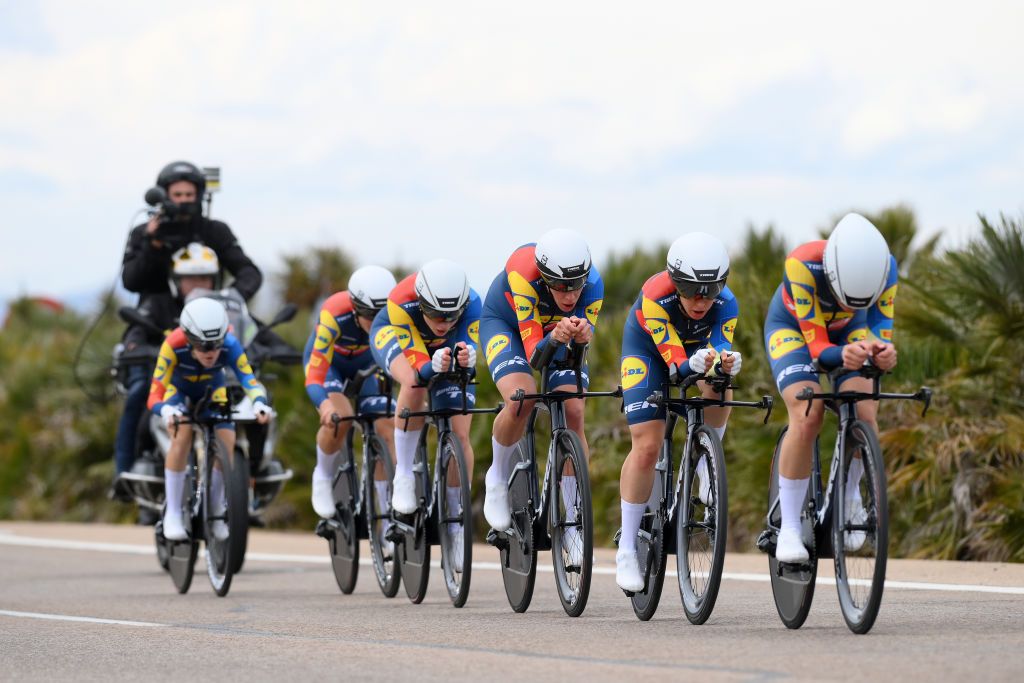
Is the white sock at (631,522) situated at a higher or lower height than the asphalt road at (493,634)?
higher

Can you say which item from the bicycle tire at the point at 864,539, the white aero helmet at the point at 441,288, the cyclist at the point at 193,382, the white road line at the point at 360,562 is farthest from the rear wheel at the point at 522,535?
the cyclist at the point at 193,382

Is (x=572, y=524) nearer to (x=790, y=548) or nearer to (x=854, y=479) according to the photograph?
(x=790, y=548)

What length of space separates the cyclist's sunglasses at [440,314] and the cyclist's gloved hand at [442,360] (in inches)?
14.2

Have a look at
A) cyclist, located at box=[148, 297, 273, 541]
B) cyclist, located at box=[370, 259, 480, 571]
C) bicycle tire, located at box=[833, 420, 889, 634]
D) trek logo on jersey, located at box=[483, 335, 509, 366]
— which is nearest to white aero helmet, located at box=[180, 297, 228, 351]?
cyclist, located at box=[148, 297, 273, 541]

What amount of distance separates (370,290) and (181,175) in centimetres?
402

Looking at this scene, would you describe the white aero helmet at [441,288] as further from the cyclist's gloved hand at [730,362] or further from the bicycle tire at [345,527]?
the cyclist's gloved hand at [730,362]

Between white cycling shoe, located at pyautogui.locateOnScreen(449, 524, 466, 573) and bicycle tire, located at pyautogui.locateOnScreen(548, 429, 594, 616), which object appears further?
white cycling shoe, located at pyautogui.locateOnScreen(449, 524, 466, 573)

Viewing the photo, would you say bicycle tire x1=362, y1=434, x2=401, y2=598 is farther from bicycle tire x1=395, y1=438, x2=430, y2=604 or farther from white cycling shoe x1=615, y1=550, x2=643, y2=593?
white cycling shoe x1=615, y1=550, x2=643, y2=593

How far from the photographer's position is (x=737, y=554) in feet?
45.3

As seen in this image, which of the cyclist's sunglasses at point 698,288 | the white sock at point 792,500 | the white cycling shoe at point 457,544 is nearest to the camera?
the white sock at point 792,500

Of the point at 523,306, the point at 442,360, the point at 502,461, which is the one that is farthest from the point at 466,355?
the point at 523,306

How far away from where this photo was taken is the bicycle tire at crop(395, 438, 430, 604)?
10.6 metres

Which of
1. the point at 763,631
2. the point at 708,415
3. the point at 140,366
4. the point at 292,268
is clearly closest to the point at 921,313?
the point at 708,415

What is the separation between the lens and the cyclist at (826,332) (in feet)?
25.7
